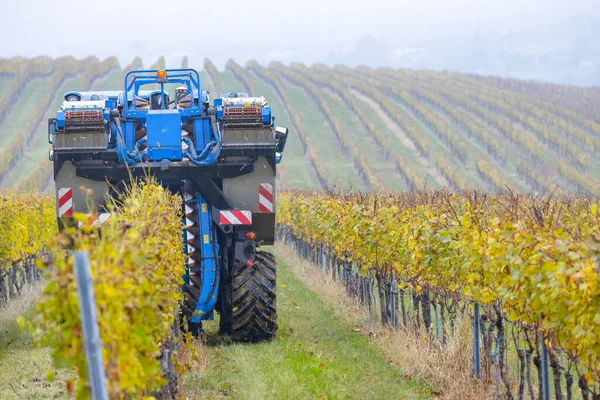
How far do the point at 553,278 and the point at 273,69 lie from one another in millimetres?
113221

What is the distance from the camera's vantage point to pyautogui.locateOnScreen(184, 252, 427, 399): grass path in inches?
311

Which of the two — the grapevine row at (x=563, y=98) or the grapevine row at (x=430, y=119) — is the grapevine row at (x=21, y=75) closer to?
the grapevine row at (x=430, y=119)

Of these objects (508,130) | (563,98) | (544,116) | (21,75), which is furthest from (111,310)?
(563,98)

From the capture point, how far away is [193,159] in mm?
9656

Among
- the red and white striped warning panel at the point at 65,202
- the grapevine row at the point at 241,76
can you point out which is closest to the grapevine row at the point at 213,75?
the grapevine row at the point at 241,76

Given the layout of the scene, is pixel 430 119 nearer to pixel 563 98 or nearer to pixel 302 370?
pixel 563 98

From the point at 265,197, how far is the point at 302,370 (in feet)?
7.51

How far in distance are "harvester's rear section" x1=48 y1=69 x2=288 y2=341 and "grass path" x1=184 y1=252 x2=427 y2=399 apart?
0.58 m

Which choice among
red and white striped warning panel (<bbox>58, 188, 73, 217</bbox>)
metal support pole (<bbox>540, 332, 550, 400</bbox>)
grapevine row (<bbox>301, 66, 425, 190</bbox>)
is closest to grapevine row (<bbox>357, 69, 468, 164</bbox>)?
grapevine row (<bbox>301, 66, 425, 190</bbox>)

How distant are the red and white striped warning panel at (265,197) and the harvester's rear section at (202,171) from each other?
0.01 metres

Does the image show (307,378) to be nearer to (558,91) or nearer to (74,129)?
(74,129)

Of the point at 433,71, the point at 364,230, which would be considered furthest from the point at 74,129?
the point at 433,71

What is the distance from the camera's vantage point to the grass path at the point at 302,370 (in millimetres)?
7910

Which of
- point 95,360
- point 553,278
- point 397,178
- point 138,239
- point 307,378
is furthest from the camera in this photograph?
point 397,178
